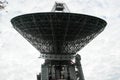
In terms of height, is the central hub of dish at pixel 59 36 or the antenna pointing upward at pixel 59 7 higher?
the antenna pointing upward at pixel 59 7

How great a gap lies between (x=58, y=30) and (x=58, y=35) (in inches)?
87.0

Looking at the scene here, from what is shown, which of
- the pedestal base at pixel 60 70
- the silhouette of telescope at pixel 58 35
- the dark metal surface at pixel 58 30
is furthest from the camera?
the pedestal base at pixel 60 70

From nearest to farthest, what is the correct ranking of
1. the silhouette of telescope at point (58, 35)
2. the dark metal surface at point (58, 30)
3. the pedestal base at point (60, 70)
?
the dark metal surface at point (58, 30) → the silhouette of telescope at point (58, 35) → the pedestal base at point (60, 70)

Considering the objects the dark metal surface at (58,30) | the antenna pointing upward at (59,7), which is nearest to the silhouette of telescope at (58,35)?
the dark metal surface at (58,30)

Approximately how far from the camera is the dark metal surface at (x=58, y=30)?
72312mm

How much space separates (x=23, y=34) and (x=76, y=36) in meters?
14.6

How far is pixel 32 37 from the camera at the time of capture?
7988cm

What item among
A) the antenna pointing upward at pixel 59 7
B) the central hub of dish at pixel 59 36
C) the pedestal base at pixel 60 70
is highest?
the antenna pointing upward at pixel 59 7

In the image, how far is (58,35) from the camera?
3036 inches

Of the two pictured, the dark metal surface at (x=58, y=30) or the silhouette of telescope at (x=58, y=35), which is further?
the silhouette of telescope at (x=58, y=35)

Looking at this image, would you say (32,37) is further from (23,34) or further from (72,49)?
(72,49)

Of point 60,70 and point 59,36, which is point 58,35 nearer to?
point 59,36

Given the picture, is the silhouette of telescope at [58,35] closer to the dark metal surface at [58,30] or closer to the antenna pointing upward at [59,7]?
the dark metal surface at [58,30]

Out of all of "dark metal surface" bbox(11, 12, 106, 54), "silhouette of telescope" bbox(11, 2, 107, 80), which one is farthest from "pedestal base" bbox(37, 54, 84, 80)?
"dark metal surface" bbox(11, 12, 106, 54)
